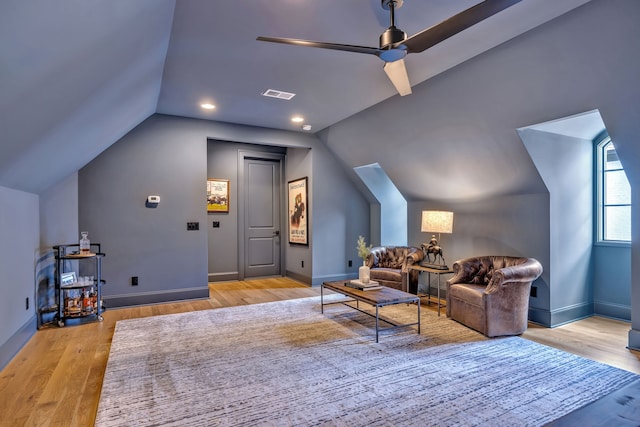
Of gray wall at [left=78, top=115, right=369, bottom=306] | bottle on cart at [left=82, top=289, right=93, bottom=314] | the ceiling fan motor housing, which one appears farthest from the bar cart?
the ceiling fan motor housing

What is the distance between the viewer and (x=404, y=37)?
7.41ft

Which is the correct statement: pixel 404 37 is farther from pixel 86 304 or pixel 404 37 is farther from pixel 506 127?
pixel 86 304

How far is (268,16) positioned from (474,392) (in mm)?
3125

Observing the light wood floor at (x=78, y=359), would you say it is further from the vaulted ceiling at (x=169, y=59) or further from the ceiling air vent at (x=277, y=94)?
the ceiling air vent at (x=277, y=94)

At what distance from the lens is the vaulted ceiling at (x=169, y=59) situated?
1607 millimetres

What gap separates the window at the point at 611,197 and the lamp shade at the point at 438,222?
1808 millimetres

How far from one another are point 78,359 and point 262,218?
432 centimetres

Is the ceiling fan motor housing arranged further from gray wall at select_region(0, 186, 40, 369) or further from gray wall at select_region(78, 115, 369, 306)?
gray wall at select_region(78, 115, 369, 306)

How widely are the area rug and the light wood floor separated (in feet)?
0.49

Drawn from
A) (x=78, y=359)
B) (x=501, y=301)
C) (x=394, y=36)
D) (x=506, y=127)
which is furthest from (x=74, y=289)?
(x=506, y=127)

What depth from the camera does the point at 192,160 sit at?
5.26 m

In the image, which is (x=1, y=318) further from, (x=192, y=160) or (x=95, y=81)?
(x=192, y=160)

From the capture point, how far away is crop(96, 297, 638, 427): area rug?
2.15 meters

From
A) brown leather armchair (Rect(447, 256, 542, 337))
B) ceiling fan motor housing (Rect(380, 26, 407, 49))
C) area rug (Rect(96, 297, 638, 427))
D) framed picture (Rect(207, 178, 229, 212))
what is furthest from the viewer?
framed picture (Rect(207, 178, 229, 212))
